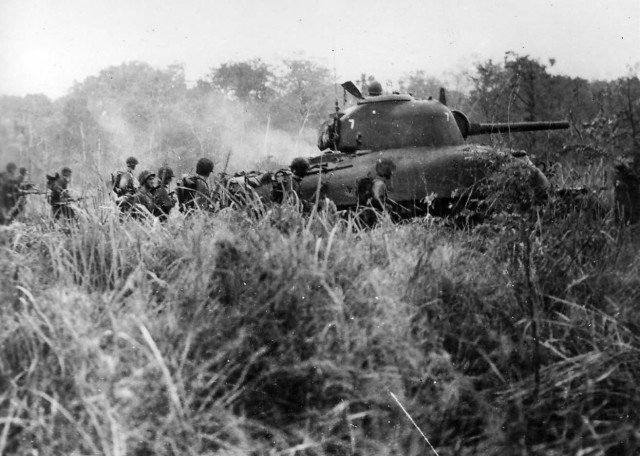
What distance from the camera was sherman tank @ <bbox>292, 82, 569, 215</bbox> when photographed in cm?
600

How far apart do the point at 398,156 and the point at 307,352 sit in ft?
12.0

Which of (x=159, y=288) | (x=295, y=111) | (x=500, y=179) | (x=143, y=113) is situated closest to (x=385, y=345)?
(x=159, y=288)

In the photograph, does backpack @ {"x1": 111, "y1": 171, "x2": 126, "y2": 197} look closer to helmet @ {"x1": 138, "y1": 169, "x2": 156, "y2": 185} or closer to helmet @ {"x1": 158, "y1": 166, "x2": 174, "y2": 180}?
helmet @ {"x1": 138, "y1": 169, "x2": 156, "y2": 185}

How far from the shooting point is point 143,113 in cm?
3128

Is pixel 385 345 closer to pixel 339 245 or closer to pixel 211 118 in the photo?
pixel 339 245

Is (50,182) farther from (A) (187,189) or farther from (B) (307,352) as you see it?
(B) (307,352)

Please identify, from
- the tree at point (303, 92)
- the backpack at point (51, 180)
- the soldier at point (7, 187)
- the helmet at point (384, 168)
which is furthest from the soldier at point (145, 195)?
the tree at point (303, 92)

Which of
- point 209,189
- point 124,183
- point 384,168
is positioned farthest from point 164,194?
point 384,168

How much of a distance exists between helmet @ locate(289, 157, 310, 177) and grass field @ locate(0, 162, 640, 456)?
2319 mm

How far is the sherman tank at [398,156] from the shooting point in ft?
19.7

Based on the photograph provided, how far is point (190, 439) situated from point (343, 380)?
67 centimetres

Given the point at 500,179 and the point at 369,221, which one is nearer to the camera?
the point at 500,179

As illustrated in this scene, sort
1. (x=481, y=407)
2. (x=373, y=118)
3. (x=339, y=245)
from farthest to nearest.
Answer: (x=373, y=118)
(x=339, y=245)
(x=481, y=407)

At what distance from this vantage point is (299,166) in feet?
19.6
